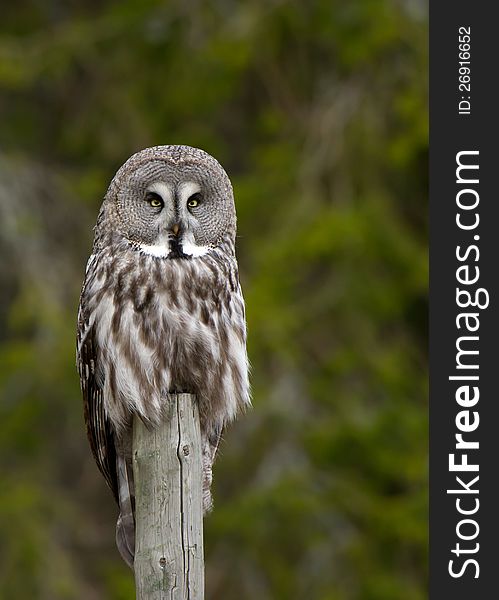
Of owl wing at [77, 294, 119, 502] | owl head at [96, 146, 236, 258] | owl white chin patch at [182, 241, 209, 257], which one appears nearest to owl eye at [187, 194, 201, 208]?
owl head at [96, 146, 236, 258]

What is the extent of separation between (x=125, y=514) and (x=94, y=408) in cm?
35

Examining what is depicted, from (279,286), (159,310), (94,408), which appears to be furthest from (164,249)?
(279,286)

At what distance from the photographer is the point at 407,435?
809 centimetres

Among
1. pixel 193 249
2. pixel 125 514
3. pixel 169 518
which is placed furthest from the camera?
pixel 193 249

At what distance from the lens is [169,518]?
3746 mm

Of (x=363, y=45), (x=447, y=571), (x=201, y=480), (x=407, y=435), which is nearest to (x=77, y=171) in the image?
(x=363, y=45)

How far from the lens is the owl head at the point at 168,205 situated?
4.27 metres

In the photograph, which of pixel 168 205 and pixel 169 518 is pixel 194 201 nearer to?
pixel 168 205

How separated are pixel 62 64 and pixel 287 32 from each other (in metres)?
1.39

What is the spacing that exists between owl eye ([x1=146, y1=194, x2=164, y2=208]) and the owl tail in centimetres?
76

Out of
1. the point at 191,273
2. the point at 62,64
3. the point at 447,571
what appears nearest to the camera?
the point at 191,273

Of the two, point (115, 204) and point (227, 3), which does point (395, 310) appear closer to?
point (227, 3)

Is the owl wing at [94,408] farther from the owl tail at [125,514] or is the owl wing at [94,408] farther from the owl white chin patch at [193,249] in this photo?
the owl white chin patch at [193,249]

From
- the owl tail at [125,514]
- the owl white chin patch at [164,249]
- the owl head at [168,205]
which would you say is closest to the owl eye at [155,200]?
the owl head at [168,205]
